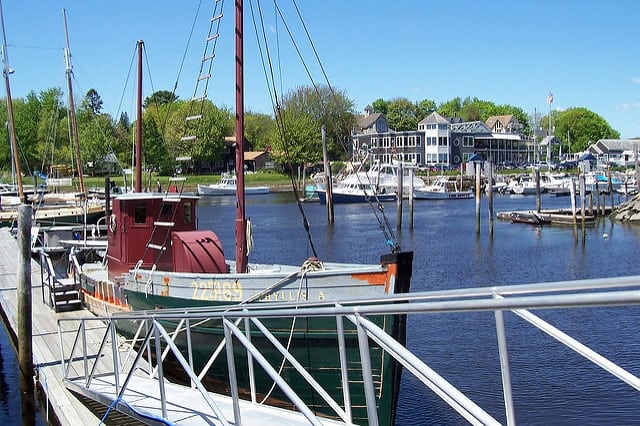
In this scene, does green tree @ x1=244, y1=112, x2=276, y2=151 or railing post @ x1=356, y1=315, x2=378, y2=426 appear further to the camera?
green tree @ x1=244, y1=112, x2=276, y2=151

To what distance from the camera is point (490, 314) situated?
80.3 feet

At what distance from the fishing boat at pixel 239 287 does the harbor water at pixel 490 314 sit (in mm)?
2545

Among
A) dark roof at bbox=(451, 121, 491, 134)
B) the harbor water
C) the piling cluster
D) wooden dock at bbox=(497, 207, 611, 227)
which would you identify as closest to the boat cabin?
the harbor water

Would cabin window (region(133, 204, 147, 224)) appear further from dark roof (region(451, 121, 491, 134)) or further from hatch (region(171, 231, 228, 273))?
dark roof (region(451, 121, 491, 134))

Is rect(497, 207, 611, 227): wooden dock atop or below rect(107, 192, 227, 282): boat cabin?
below

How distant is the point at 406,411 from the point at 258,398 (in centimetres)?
341

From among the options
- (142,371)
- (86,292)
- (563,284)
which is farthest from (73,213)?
(563,284)

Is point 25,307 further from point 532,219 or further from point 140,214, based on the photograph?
point 532,219

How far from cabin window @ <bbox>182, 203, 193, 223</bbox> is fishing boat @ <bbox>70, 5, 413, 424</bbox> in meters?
0.03

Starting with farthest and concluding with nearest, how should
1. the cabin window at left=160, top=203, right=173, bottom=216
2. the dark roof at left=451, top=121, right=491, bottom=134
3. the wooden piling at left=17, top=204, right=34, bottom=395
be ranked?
the dark roof at left=451, top=121, right=491, bottom=134, the cabin window at left=160, top=203, right=173, bottom=216, the wooden piling at left=17, top=204, right=34, bottom=395

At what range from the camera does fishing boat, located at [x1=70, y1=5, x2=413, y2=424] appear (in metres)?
13.0

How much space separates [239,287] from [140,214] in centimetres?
605

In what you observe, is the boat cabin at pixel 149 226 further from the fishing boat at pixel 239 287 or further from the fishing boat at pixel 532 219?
the fishing boat at pixel 532 219

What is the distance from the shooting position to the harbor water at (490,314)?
16.2 metres
